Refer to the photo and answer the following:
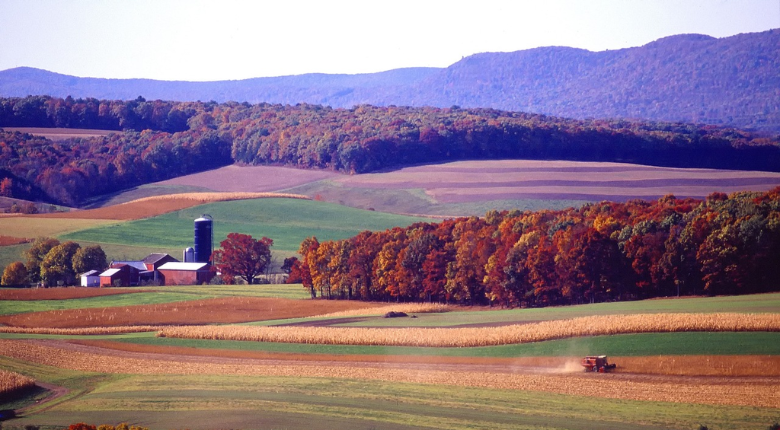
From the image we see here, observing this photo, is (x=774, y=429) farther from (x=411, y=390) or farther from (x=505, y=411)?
(x=411, y=390)

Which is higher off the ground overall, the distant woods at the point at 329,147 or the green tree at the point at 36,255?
the distant woods at the point at 329,147

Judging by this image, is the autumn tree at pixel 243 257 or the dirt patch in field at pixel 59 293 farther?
the autumn tree at pixel 243 257

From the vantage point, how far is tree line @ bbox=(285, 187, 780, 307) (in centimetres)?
6450

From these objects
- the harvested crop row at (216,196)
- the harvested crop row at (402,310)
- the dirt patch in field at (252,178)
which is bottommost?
the harvested crop row at (402,310)

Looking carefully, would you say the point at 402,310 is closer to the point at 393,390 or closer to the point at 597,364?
the point at 597,364

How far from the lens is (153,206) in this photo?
125 m

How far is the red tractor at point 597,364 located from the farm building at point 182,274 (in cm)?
6009

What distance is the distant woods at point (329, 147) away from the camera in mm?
141500

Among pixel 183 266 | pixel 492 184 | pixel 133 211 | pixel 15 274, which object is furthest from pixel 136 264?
pixel 492 184

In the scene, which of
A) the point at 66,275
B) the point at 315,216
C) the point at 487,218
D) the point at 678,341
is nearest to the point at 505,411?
the point at 678,341

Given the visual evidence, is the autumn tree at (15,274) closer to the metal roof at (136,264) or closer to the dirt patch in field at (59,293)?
the dirt patch in field at (59,293)

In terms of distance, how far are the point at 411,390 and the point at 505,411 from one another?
6.06 meters

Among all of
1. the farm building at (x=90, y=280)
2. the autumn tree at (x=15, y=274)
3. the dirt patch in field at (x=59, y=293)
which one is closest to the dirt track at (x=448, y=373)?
the dirt patch in field at (x=59, y=293)

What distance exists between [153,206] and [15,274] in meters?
40.5
